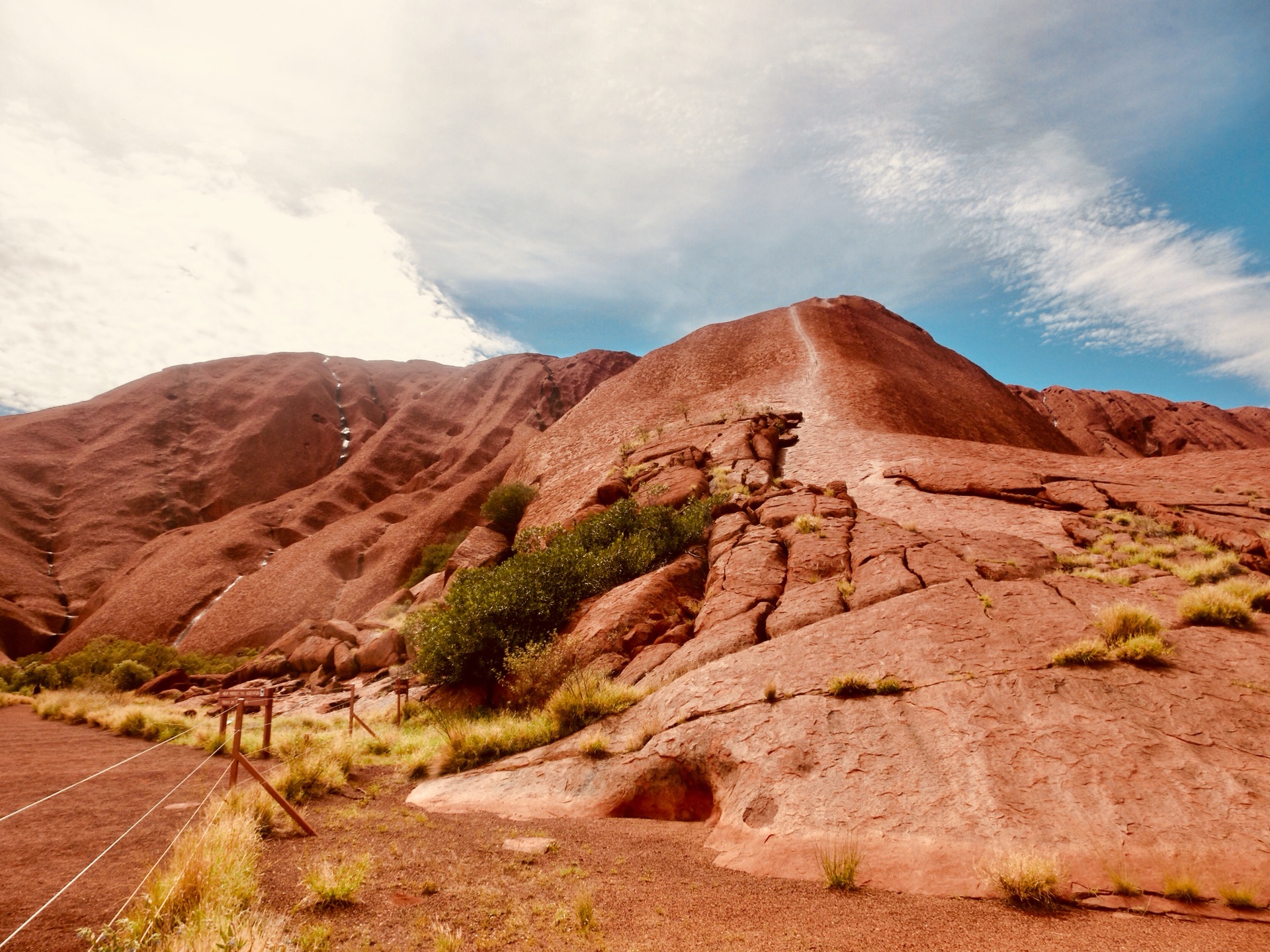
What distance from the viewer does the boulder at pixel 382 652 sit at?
23141 mm

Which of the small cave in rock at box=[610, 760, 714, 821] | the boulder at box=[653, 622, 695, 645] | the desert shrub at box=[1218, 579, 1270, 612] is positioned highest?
the desert shrub at box=[1218, 579, 1270, 612]

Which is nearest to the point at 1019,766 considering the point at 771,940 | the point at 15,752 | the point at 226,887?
the point at 771,940

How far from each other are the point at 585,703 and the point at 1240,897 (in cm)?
795

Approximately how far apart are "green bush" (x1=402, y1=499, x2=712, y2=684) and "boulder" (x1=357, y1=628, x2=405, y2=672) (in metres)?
5.83

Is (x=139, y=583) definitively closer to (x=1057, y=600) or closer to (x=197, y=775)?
(x=197, y=775)

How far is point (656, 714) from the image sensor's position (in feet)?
29.8

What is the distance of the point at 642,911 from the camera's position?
16.4ft

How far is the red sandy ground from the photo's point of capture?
13.9 feet

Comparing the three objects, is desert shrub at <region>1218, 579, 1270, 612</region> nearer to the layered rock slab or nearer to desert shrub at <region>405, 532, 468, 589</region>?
the layered rock slab

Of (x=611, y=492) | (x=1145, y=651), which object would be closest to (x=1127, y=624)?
(x=1145, y=651)

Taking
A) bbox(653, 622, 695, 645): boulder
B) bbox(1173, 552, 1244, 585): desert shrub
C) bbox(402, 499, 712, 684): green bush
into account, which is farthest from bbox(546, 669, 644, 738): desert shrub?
bbox(1173, 552, 1244, 585): desert shrub

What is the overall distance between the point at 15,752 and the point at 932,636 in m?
17.7

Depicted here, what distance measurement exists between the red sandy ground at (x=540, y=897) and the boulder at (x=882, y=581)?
5.23 m

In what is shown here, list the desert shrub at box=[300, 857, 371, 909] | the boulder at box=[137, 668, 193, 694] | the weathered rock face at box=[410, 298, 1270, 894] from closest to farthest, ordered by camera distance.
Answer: the desert shrub at box=[300, 857, 371, 909], the weathered rock face at box=[410, 298, 1270, 894], the boulder at box=[137, 668, 193, 694]
